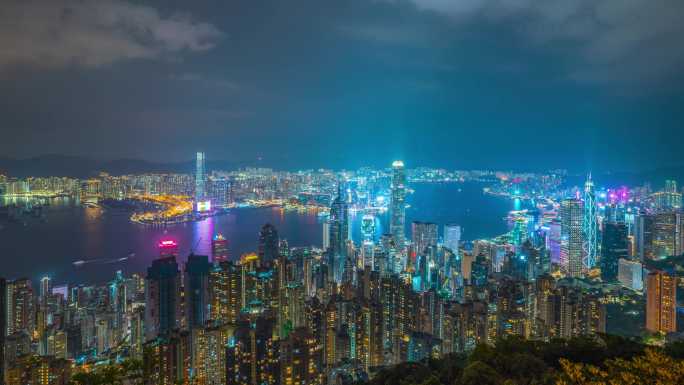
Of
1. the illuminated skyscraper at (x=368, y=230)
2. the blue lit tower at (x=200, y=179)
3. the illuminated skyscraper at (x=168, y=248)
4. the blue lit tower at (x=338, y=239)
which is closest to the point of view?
the blue lit tower at (x=338, y=239)

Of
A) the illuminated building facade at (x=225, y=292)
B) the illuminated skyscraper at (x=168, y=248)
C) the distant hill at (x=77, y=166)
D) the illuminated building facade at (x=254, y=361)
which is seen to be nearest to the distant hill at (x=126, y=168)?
the distant hill at (x=77, y=166)

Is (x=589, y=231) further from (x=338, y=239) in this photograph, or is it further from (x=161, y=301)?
(x=161, y=301)

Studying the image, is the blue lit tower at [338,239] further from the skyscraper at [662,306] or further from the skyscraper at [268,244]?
the skyscraper at [662,306]

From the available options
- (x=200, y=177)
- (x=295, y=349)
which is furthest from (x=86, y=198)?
(x=295, y=349)

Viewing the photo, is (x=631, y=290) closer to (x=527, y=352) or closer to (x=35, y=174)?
(x=527, y=352)

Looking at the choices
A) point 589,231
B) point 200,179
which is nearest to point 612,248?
point 589,231
